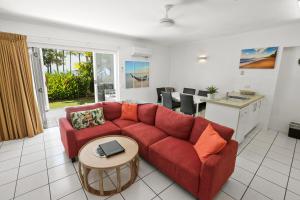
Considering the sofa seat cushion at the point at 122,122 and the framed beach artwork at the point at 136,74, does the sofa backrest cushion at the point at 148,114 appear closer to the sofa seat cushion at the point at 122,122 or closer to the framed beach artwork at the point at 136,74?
the sofa seat cushion at the point at 122,122

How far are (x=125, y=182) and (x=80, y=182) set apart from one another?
62 centimetres

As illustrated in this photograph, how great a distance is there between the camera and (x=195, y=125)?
224cm

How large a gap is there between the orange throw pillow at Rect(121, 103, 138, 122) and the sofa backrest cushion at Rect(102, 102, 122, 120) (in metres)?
0.13

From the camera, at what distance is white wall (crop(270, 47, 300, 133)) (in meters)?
3.41

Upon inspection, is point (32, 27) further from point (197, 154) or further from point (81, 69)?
point (197, 154)

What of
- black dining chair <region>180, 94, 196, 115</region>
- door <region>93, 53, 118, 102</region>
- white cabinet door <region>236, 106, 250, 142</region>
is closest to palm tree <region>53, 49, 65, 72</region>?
door <region>93, 53, 118, 102</region>

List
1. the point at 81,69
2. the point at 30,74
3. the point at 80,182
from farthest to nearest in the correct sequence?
the point at 81,69
the point at 30,74
the point at 80,182

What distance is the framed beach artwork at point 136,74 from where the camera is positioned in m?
4.99

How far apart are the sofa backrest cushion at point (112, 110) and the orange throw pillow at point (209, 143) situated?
1927mm

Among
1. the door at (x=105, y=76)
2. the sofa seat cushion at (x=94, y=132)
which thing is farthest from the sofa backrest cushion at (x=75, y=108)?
the door at (x=105, y=76)

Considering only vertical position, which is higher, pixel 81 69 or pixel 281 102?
pixel 81 69

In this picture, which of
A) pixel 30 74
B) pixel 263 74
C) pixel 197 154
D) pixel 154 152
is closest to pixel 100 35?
pixel 30 74

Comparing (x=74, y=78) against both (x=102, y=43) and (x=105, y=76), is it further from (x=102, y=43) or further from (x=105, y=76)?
(x=102, y=43)

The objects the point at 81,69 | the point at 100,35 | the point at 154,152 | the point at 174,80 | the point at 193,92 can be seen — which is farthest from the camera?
the point at 81,69
